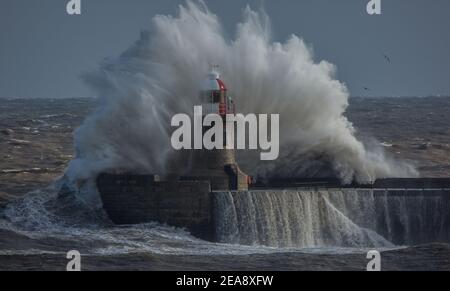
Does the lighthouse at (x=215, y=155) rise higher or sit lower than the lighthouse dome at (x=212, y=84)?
lower

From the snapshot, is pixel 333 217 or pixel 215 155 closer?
pixel 215 155

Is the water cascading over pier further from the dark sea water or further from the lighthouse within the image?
the lighthouse

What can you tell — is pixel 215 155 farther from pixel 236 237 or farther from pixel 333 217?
pixel 333 217

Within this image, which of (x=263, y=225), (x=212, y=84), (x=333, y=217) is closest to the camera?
(x=263, y=225)

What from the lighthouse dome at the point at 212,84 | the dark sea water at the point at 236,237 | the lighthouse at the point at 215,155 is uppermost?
the lighthouse dome at the point at 212,84

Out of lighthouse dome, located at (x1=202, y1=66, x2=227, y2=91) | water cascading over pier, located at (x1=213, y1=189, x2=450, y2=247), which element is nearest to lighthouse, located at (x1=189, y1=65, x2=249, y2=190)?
lighthouse dome, located at (x1=202, y1=66, x2=227, y2=91)

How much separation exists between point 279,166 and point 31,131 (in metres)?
27.6
